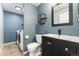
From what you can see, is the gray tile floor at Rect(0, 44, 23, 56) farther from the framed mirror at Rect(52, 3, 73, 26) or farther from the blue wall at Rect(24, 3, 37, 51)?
the framed mirror at Rect(52, 3, 73, 26)

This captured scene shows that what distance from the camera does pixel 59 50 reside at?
4.01 ft

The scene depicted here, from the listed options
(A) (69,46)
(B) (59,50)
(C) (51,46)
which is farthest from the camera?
(C) (51,46)

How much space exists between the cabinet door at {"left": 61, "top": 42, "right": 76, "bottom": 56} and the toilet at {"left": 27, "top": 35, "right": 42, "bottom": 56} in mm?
374

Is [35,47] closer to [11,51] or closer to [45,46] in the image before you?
[45,46]

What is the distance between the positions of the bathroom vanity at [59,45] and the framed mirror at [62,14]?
0.20 metres

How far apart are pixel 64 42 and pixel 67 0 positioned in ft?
1.98

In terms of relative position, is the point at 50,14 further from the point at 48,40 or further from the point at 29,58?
the point at 29,58

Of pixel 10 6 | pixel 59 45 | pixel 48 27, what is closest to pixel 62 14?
pixel 48 27

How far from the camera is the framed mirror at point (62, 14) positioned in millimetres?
1262

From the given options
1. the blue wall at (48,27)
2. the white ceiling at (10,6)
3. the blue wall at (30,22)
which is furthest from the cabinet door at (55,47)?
the white ceiling at (10,6)

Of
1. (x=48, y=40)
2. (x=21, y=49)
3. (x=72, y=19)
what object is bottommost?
(x=21, y=49)

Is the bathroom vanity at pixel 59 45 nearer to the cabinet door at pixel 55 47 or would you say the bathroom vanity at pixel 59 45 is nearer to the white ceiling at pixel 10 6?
the cabinet door at pixel 55 47

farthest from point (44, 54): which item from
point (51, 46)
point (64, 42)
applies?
point (64, 42)

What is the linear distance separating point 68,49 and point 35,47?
52cm
